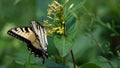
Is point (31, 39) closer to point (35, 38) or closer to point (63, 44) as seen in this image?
point (35, 38)

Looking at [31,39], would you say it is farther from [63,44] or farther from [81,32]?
[81,32]

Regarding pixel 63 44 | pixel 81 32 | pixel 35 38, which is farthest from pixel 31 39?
pixel 81 32

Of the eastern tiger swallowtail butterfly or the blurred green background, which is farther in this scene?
the blurred green background

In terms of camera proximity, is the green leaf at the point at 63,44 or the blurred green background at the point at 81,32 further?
the blurred green background at the point at 81,32

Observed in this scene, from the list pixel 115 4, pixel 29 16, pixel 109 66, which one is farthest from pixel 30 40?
pixel 29 16

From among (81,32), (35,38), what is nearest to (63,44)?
(35,38)

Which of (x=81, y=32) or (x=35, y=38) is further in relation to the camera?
(x=81, y=32)

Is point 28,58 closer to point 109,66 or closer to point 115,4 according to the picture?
point 109,66

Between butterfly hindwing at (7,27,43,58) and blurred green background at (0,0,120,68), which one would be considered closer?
butterfly hindwing at (7,27,43,58)
